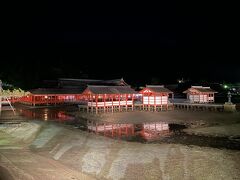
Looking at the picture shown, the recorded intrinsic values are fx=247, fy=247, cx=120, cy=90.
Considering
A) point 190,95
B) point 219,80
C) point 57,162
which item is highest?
point 219,80

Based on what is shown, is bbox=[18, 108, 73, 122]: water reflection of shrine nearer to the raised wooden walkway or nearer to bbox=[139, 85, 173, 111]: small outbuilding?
bbox=[139, 85, 173, 111]: small outbuilding

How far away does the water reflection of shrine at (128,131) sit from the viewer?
73.9 feet

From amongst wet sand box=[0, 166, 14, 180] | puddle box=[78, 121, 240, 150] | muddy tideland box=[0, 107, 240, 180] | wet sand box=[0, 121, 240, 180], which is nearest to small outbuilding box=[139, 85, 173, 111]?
puddle box=[78, 121, 240, 150]

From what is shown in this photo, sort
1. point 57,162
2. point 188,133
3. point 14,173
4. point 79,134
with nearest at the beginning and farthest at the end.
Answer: point 14,173 → point 57,162 → point 79,134 → point 188,133

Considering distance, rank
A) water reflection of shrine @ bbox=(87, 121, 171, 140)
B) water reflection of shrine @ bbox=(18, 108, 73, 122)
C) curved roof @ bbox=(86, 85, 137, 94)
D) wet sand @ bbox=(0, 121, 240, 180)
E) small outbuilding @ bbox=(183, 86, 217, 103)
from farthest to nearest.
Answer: small outbuilding @ bbox=(183, 86, 217, 103) → curved roof @ bbox=(86, 85, 137, 94) → water reflection of shrine @ bbox=(18, 108, 73, 122) → water reflection of shrine @ bbox=(87, 121, 171, 140) → wet sand @ bbox=(0, 121, 240, 180)

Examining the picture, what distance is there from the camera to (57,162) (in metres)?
13.7

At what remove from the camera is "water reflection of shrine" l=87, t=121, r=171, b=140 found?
73.9 ft

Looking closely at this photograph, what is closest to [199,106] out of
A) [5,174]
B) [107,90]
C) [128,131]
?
[107,90]

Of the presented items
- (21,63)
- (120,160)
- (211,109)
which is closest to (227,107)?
(211,109)

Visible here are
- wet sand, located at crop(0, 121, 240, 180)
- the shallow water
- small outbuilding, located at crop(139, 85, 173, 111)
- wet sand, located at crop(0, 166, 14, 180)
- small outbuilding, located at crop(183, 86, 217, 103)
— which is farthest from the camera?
small outbuilding, located at crop(183, 86, 217, 103)

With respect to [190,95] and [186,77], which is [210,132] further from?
[186,77]

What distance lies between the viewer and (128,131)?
2467 centimetres

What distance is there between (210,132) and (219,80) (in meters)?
101

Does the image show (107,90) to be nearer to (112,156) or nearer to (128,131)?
(128,131)
